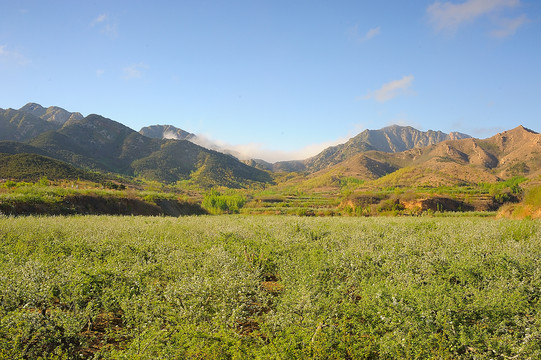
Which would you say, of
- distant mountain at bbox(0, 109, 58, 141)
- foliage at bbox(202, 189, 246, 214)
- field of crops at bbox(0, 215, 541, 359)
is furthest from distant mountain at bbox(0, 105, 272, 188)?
field of crops at bbox(0, 215, 541, 359)

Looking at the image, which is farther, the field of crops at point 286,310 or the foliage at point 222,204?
the foliage at point 222,204

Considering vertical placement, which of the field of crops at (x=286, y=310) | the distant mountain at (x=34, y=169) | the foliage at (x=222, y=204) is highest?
the distant mountain at (x=34, y=169)

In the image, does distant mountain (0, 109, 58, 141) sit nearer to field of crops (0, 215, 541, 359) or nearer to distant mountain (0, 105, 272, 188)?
distant mountain (0, 105, 272, 188)

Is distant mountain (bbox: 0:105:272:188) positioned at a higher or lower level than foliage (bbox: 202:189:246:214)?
higher

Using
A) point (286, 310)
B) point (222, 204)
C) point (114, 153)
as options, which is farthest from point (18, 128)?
point (286, 310)

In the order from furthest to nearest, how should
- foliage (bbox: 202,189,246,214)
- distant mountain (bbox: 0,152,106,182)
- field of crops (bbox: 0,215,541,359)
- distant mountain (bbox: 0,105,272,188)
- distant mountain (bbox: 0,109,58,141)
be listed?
1. distant mountain (bbox: 0,109,58,141)
2. distant mountain (bbox: 0,105,272,188)
3. foliage (bbox: 202,189,246,214)
4. distant mountain (bbox: 0,152,106,182)
5. field of crops (bbox: 0,215,541,359)

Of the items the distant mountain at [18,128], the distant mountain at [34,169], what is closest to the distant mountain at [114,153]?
the distant mountain at [18,128]

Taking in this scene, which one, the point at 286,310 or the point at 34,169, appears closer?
the point at 286,310

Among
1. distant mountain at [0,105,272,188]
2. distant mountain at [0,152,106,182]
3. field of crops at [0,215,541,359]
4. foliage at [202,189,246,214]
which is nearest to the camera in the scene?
field of crops at [0,215,541,359]

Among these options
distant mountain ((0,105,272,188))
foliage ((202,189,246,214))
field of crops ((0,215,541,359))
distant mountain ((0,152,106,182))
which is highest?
distant mountain ((0,105,272,188))

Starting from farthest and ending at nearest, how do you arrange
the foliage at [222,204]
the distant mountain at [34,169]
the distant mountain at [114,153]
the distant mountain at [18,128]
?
1. the distant mountain at [18,128]
2. the distant mountain at [114,153]
3. the foliage at [222,204]
4. the distant mountain at [34,169]

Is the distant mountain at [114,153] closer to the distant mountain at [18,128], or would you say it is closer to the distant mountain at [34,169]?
the distant mountain at [18,128]

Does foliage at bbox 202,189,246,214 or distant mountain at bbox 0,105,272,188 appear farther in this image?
distant mountain at bbox 0,105,272,188

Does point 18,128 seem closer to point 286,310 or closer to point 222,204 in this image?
point 222,204
